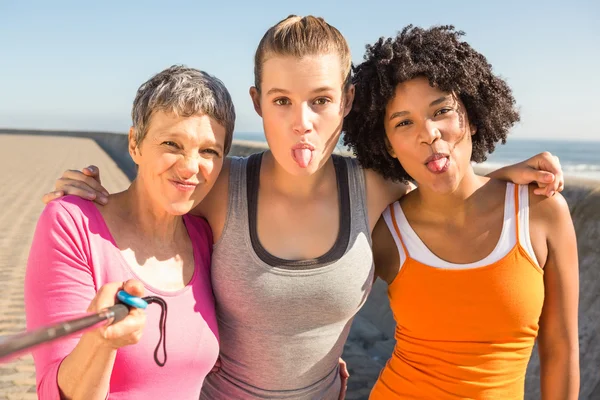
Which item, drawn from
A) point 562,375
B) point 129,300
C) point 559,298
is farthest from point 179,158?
point 562,375

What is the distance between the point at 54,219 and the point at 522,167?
1855 mm

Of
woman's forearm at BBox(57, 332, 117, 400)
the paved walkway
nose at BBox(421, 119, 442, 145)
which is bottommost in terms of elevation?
the paved walkway

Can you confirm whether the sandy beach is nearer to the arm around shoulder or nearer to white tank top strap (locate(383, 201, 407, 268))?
the arm around shoulder

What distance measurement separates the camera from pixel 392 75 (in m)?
2.47

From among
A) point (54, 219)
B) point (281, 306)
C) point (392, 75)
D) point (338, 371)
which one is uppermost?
point (392, 75)

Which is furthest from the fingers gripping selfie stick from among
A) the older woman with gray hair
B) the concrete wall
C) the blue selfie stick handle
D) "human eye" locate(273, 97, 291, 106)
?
the concrete wall

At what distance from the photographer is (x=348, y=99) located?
101 inches

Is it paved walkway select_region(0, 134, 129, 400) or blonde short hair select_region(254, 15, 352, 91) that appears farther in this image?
paved walkway select_region(0, 134, 129, 400)

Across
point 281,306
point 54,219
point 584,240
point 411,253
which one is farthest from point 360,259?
point 584,240

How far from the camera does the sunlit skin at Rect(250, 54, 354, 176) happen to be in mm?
2326

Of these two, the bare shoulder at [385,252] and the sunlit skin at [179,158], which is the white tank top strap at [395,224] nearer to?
the bare shoulder at [385,252]

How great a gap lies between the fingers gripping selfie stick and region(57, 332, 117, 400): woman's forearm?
0.18 metres

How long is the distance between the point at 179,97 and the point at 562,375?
6.14 feet

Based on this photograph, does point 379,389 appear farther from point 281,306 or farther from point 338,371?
point 281,306
